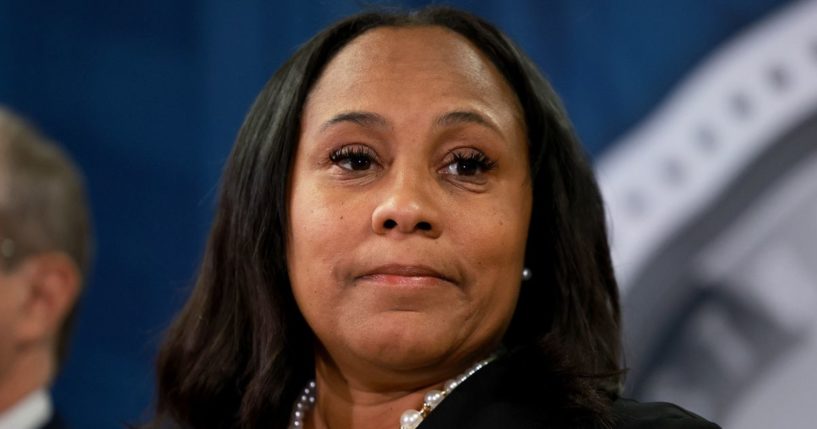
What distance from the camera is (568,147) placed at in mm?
1746

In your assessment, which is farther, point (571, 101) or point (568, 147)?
point (571, 101)

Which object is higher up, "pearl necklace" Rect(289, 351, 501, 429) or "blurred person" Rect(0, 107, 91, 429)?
"blurred person" Rect(0, 107, 91, 429)

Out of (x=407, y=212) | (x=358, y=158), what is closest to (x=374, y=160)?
(x=358, y=158)

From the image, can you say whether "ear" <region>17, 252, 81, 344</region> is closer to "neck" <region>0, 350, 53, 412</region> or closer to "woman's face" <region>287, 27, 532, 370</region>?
"neck" <region>0, 350, 53, 412</region>

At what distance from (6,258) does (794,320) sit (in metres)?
1.28

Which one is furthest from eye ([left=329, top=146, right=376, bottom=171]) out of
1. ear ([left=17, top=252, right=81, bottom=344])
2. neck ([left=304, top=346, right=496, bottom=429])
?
ear ([left=17, top=252, right=81, bottom=344])

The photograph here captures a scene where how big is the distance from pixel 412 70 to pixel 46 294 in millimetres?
535

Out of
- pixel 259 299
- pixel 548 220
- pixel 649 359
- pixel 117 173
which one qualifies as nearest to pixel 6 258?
pixel 259 299

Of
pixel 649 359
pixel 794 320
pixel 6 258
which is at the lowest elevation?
pixel 649 359

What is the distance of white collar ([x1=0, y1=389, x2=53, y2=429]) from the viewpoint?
1.47 metres

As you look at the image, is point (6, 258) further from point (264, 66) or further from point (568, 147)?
point (264, 66)

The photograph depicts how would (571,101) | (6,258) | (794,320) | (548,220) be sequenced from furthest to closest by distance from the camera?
(571,101), (794,320), (548,220), (6,258)

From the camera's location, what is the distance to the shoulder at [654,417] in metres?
1.47

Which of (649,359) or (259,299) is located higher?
(259,299)
